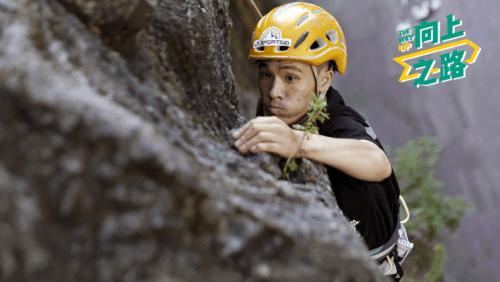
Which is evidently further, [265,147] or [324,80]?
[324,80]

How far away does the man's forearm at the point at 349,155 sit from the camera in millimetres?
1427

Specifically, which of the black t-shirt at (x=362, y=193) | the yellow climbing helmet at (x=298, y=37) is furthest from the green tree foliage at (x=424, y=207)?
the yellow climbing helmet at (x=298, y=37)

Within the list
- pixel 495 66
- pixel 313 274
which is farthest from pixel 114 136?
pixel 495 66

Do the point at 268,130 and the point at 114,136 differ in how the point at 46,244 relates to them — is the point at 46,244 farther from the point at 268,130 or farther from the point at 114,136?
the point at 268,130

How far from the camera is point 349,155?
153 cm

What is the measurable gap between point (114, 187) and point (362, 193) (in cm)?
154

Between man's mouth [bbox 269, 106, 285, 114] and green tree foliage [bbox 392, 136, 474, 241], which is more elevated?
man's mouth [bbox 269, 106, 285, 114]

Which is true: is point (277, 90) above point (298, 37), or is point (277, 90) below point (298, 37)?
below

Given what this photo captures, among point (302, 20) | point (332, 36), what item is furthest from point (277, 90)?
point (332, 36)

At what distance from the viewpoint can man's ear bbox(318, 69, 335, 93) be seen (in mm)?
2389

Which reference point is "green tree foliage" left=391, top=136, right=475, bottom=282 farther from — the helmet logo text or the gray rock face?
the gray rock face

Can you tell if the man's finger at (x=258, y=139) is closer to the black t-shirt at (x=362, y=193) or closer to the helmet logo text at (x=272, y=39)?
the black t-shirt at (x=362, y=193)

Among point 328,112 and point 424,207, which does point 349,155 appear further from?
point 424,207

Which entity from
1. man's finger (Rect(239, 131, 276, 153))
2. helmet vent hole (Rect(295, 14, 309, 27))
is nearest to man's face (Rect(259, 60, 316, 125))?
helmet vent hole (Rect(295, 14, 309, 27))
